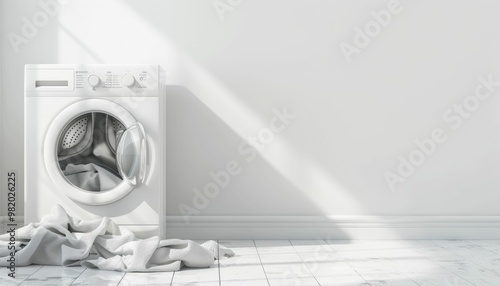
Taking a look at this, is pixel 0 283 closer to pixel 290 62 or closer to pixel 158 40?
pixel 158 40

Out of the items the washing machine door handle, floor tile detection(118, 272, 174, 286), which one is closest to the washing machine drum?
the washing machine door handle

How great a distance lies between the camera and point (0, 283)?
217cm

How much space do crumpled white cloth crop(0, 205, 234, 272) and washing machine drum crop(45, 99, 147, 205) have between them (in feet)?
0.73

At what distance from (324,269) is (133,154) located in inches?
39.8

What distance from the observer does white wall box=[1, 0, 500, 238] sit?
329cm

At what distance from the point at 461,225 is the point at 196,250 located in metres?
1.60

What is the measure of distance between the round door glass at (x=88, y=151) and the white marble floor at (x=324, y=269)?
55cm

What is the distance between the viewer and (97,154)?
2.91m

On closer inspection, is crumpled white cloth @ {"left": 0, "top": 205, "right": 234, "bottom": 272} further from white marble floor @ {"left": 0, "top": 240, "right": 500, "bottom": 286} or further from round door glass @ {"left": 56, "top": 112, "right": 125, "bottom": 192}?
round door glass @ {"left": 56, "top": 112, "right": 125, "bottom": 192}

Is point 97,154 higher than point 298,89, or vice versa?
point 298,89

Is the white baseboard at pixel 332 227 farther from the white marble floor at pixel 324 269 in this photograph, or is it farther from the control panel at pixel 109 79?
the control panel at pixel 109 79

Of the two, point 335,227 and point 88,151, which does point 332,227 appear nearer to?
point 335,227

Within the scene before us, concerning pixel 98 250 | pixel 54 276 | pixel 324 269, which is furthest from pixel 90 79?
pixel 324 269

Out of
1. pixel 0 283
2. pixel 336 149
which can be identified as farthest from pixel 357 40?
pixel 0 283
